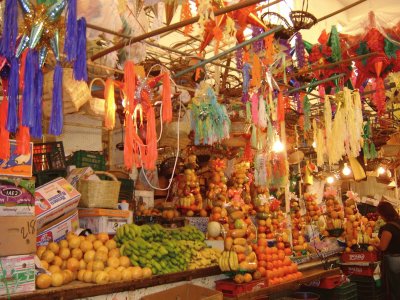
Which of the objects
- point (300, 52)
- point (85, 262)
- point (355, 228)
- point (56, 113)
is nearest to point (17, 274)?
point (85, 262)

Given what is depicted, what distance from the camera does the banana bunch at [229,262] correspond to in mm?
4126

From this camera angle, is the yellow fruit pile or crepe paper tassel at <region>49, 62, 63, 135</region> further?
the yellow fruit pile

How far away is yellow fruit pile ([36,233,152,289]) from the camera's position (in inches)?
125

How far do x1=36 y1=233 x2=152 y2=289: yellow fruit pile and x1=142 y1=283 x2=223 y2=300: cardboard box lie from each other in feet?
0.80

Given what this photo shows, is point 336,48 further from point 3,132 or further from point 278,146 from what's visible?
point 3,132

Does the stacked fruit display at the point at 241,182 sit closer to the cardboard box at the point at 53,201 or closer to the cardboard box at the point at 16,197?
the cardboard box at the point at 53,201

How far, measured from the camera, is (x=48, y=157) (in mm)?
4289

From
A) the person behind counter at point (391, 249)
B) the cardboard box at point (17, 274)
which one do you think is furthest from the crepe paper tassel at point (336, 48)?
the cardboard box at point (17, 274)

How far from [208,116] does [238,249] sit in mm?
1520

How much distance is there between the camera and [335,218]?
23.3 feet

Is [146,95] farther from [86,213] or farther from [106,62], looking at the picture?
[86,213]

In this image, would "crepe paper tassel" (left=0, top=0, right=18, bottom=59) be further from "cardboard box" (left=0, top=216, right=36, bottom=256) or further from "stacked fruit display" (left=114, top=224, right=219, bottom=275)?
"stacked fruit display" (left=114, top=224, right=219, bottom=275)

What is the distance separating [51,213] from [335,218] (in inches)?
208

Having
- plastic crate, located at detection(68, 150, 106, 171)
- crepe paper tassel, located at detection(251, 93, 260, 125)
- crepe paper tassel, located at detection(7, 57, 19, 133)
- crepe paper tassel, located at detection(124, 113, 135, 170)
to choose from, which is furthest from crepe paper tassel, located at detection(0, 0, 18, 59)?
crepe paper tassel, located at detection(251, 93, 260, 125)
